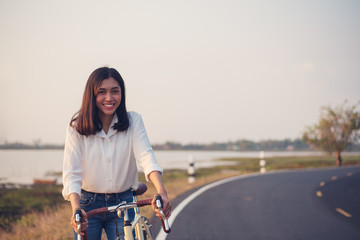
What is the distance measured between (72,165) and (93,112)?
387 millimetres

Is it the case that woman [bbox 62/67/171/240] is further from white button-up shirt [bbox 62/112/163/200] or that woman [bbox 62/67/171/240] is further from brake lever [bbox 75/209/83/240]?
brake lever [bbox 75/209/83/240]

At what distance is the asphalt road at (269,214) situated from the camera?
20.1 ft

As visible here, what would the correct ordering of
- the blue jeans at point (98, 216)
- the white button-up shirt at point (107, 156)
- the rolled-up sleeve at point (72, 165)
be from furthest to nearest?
the blue jeans at point (98, 216) < the white button-up shirt at point (107, 156) < the rolled-up sleeve at point (72, 165)

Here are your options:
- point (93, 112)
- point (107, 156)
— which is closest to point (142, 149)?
point (107, 156)

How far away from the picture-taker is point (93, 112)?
8.48ft

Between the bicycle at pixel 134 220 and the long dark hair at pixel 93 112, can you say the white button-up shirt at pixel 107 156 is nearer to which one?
the long dark hair at pixel 93 112

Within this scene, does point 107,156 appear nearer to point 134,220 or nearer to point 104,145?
point 104,145

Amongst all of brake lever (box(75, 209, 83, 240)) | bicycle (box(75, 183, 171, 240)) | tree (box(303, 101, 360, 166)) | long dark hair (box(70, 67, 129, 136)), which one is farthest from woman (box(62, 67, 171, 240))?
tree (box(303, 101, 360, 166))

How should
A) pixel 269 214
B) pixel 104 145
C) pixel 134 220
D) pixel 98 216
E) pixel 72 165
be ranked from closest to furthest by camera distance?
pixel 134 220
pixel 72 165
pixel 104 145
pixel 98 216
pixel 269 214

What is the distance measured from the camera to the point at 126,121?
259 centimetres

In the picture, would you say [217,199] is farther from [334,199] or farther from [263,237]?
[263,237]

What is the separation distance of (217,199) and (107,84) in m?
7.70

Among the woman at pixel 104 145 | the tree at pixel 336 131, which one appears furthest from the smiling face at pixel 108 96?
the tree at pixel 336 131

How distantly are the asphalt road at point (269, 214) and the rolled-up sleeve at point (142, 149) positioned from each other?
346 cm
